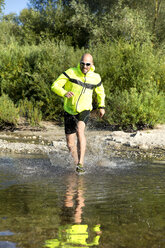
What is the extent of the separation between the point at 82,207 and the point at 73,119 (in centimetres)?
296

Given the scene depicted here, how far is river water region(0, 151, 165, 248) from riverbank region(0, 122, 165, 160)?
2.15 m

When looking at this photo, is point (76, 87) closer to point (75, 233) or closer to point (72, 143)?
point (72, 143)

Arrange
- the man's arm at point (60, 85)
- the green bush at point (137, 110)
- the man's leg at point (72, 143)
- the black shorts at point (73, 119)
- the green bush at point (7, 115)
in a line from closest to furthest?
the man's arm at point (60, 85) < the black shorts at point (73, 119) < the man's leg at point (72, 143) < the green bush at point (137, 110) < the green bush at point (7, 115)

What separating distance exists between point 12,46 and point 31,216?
14225 mm

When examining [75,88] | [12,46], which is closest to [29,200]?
[75,88]

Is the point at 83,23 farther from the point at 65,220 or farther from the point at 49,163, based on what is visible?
the point at 65,220

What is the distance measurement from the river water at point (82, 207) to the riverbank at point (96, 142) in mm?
2149

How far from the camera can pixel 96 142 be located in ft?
36.7

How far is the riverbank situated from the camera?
373 inches

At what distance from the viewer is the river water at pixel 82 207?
310 centimetres

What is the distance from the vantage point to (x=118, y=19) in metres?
25.0

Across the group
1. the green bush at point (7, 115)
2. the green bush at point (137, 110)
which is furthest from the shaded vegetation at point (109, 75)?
the green bush at point (7, 115)

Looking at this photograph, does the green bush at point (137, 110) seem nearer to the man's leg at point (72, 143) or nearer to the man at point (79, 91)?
the man's leg at point (72, 143)

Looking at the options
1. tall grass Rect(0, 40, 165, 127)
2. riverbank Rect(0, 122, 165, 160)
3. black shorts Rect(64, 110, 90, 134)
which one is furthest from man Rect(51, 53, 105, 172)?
tall grass Rect(0, 40, 165, 127)
